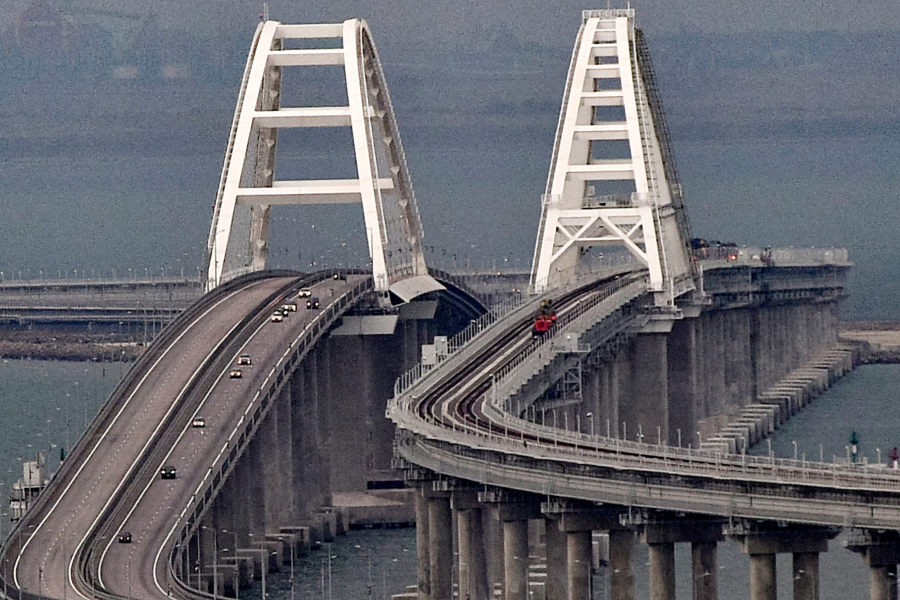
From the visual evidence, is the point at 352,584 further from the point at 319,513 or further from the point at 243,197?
the point at 243,197

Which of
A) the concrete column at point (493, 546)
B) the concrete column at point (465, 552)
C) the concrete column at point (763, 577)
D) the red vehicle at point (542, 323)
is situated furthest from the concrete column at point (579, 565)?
the red vehicle at point (542, 323)

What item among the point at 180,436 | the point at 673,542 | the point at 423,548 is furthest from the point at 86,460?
the point at 673,542

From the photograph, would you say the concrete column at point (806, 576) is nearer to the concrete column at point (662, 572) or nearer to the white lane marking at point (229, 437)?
the concrete column at point (662, 572)

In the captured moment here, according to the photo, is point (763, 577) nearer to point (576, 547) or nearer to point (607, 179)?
point (576, 547)

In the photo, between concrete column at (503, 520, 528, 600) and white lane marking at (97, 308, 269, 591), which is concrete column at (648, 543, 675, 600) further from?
white lane marking at (97, 308, 269, 591)

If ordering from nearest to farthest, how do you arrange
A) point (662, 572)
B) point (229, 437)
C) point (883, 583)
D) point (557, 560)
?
point (883, 583)
point (662, 572)
point (557, 560)
point (229, 437)

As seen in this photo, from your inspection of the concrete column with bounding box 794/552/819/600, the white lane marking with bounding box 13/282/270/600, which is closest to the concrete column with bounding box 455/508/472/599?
the white lane marking with bounding box 13/282/270/600

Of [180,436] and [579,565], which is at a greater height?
[180,436]
